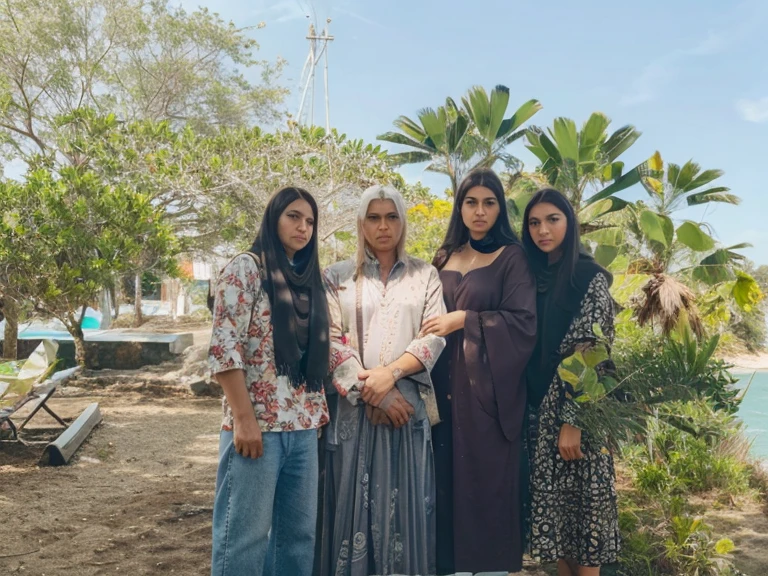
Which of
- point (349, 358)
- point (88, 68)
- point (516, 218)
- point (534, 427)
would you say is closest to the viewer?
point (349, 358)

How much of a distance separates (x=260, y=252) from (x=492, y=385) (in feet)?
3.37

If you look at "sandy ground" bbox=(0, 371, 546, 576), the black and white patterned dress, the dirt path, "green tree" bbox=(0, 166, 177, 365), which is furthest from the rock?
the black and white patterned dress

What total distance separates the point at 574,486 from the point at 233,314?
4.82 feet

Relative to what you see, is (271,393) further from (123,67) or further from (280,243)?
(123,67)

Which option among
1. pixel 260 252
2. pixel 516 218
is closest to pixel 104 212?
pixel 516 218

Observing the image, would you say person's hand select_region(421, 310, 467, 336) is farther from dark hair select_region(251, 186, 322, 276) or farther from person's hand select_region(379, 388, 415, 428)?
dark hair select_region(251, 186, 322, 276)

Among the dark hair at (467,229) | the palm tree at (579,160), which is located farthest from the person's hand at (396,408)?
the palm tree at (579,160)

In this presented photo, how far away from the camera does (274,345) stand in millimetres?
2266

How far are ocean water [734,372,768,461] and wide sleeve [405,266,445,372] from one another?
1406 mm

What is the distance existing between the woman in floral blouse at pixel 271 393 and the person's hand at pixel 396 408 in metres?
0.22

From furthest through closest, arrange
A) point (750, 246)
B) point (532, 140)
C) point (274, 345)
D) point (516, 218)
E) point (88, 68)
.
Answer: point (88, 68) → point (532, 140) → point (750, 246) → point (516, 218) → point (274, 345)

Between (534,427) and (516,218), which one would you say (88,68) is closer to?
(516,218)

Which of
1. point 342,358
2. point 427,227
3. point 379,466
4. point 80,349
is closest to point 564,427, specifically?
point 379,466

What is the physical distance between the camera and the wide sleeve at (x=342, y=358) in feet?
8.05
